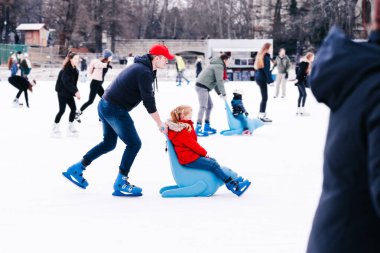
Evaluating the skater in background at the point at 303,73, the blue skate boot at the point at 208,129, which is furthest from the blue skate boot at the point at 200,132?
the skater in background at the point at 303,73

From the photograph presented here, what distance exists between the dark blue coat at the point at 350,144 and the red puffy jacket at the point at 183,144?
395 cm

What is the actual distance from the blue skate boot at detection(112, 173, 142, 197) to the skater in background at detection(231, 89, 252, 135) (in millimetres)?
4855

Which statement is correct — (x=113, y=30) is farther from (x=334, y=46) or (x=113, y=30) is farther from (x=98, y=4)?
(x=334, y=46)

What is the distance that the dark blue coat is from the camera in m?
1.36

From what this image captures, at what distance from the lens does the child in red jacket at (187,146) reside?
5.46 m

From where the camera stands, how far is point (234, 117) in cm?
→ 1040

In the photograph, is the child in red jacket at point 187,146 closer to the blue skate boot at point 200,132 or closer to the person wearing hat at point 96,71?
the blue skate boot at point 200,132

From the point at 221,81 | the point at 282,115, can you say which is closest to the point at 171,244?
the point at 221,81

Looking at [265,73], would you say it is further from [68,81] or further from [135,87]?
[135,87]

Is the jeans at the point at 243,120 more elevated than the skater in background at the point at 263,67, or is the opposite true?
the skater in background at the point at 263,67

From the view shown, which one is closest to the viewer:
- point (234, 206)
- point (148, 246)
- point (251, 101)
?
point (148, 246)

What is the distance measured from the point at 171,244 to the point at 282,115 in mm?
10248

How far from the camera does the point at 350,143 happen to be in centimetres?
140

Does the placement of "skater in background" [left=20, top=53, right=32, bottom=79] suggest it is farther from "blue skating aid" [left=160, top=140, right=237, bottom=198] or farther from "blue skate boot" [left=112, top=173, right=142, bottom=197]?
"blue skating aid" [left=160, top=140, right=237, bottom=198]
